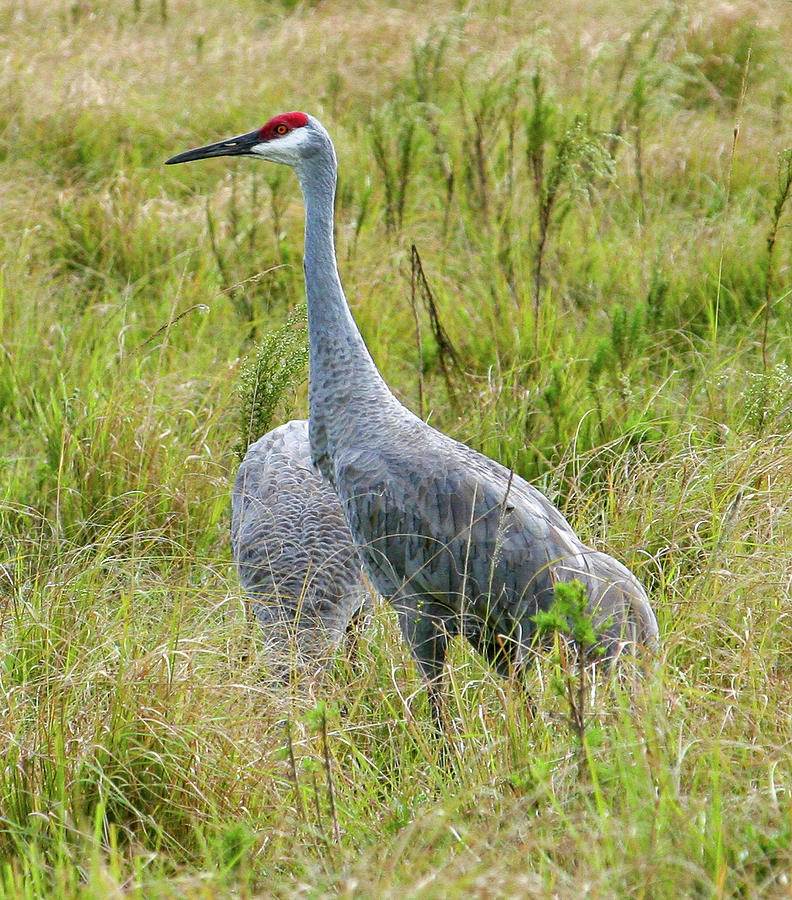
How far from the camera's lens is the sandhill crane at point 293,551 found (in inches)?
134

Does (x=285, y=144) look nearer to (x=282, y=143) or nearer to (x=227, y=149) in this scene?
(x=282, y=143)

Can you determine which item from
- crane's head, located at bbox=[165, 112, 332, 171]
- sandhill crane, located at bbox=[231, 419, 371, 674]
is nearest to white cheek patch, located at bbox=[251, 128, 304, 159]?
crane's head, located at bbox=[165, 112, 332, 171]

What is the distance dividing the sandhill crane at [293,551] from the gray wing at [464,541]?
0.26 meters

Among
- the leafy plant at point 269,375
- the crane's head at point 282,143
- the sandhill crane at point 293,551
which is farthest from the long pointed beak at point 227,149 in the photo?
the sandhill crane at point 293,551

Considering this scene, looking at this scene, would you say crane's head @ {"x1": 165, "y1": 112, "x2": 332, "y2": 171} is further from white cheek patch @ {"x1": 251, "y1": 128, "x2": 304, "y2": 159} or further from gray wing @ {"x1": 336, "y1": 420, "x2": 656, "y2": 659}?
gray wing @ {"x1": 336, "y1": 420, "x2": 656, "y2": 659}

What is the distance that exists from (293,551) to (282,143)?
1187 mm

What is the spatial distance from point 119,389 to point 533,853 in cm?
255

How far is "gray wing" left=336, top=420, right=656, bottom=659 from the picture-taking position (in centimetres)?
311

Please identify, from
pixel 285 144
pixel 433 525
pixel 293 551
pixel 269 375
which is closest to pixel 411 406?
pixel 269 375

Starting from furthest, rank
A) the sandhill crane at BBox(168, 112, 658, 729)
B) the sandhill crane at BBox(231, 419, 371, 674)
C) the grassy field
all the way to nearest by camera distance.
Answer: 1. the sandhill crane at BBox(231, 419, 371, 674)
2. the sandhill crane at BBox(168, 112, 658, 729)
3. the grassy field

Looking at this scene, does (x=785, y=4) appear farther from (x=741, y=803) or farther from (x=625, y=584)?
(x=741, y=803)

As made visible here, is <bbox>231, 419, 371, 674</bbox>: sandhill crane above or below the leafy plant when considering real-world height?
below

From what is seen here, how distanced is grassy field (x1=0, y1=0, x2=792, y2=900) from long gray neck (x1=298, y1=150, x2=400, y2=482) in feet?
0.89

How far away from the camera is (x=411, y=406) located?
4.55m
